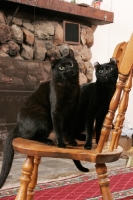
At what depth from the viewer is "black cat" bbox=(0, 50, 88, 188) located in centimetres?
118

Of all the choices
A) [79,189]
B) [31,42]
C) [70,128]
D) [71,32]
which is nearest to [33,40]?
[31,42]

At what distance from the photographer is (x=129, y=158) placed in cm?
295

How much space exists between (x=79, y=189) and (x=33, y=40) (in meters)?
1.83

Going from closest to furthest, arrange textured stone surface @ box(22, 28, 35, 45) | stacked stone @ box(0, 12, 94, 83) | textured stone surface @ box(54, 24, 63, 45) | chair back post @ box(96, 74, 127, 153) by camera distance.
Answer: chair back post @ box(96, 74, 127, 153)
stacked stone @ box(0, 12, 94, 83)
textured stone surface @ box(22, 28, 35, 45)
textured stone surface @ box(54, 24, 63, 45)

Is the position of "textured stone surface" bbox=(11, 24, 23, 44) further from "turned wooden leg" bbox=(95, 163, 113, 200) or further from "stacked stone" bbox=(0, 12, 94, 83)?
"turned wooden leg" bbox=(95, 163, 113, 200)

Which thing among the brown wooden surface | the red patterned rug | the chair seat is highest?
the brown wooden surface

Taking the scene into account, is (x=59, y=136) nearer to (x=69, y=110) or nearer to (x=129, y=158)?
(x=69, y=110)

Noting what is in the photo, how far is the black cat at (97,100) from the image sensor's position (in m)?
1.18

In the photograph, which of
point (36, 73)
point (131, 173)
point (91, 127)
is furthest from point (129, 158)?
point (91, 127)

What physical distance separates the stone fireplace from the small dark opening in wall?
2cm

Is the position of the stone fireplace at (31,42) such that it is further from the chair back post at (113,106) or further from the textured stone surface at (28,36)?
→ the chair back post at (113,106)

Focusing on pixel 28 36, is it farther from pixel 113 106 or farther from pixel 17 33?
pixel 113 106

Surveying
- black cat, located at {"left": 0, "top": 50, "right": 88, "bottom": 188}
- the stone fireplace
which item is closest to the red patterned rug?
black cat, located at {"left": 0, "top": 50, "right": 88, "bottom": 188}

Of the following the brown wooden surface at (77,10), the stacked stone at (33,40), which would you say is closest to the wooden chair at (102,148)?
the stacked stone at (33,40)
